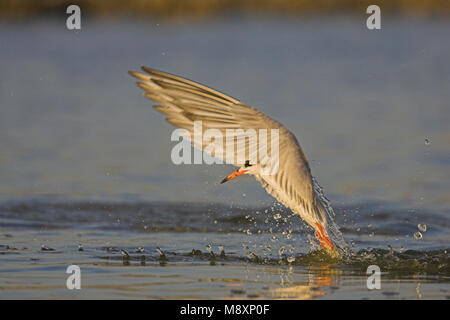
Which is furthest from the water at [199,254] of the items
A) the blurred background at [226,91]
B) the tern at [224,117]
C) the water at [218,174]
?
the tern at [224,117]

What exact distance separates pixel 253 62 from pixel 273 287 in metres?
14.1

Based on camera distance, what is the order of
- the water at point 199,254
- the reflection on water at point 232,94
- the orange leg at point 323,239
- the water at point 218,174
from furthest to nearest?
the reflection on water at point 232,94 < the orange leg at point 323,239 < the water at point 218,174 < the water at point 199,254

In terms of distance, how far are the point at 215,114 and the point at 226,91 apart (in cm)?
943

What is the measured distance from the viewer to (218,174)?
37.9 feet

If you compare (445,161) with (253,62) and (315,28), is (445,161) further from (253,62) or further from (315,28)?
(315,28)

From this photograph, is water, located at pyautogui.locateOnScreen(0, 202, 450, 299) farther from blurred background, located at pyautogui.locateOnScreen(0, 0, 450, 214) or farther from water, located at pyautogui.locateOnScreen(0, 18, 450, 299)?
blurred background, located at pyautogui.locateOnScreen(0, 0, 450, 214)

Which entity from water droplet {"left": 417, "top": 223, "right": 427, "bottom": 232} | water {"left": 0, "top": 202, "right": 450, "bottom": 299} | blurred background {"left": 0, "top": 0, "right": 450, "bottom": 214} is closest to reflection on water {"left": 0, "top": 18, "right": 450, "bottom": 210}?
blurred background {"left": 0, "top": 0, "right": 450, "bottom": 214}

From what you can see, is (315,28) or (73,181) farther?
(315,28)

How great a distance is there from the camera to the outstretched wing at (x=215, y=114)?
23.3 feet

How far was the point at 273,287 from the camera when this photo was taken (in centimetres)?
701

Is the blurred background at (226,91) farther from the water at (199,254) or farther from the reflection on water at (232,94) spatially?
the water at (199,254)

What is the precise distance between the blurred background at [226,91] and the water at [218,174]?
49mm

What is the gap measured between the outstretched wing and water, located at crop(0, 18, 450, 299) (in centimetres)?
79
